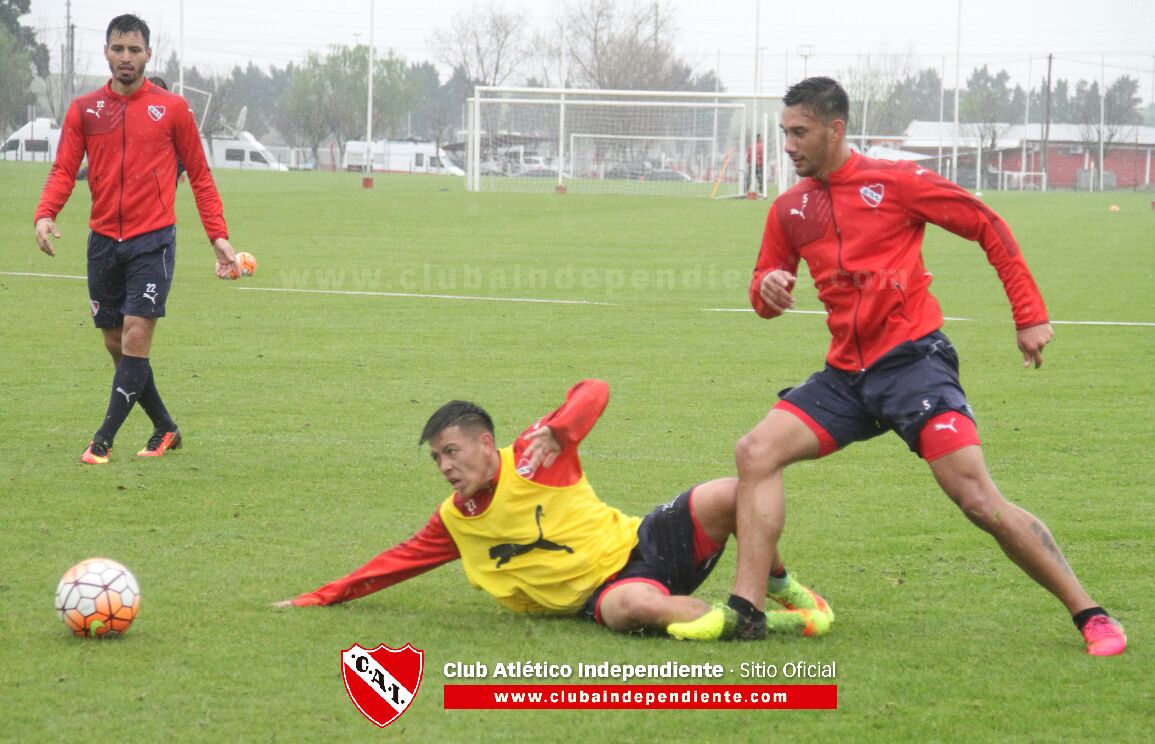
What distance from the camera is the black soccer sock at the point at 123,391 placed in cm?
791

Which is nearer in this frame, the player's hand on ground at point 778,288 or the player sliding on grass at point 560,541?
the player sliding on grass at point 560,541

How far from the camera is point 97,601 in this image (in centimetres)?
475

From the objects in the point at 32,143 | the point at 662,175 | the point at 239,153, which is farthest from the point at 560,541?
the point at 239,153

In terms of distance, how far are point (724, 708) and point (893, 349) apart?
4.83ft

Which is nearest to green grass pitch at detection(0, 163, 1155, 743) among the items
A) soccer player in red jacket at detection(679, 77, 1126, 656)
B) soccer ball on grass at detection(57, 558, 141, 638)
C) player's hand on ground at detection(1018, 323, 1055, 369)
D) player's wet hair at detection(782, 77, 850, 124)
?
soccer ball on grass at detection(57, 558, 141, 638)

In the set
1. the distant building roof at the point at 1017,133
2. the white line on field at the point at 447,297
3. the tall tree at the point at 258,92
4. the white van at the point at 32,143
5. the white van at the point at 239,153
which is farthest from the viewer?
the tall tree at the point at 258,92

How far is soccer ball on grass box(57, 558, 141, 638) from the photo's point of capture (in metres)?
4.76

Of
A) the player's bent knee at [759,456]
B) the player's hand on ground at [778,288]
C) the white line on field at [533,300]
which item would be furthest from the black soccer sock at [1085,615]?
the white line on field at [533,300]

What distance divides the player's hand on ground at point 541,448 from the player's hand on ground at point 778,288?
950mm

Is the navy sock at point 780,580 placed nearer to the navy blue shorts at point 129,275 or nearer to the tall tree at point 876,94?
the navy blue shorts at point 129,275

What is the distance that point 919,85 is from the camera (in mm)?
151625

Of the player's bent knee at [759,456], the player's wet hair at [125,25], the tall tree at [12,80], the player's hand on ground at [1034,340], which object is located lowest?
the player's bent knee at [759,456]

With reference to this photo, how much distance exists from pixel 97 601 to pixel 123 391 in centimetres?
342

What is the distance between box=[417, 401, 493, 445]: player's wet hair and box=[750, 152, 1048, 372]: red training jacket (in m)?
1.19
